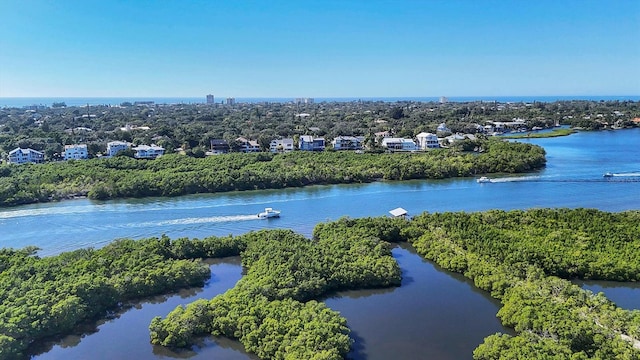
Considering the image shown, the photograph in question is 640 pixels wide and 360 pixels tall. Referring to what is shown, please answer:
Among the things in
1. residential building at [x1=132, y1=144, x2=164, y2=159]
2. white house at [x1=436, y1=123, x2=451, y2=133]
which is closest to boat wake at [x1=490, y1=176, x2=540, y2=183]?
white house at [x1=436, y1=123, x2=451, y2=133]

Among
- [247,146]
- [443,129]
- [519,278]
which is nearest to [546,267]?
[519,278]

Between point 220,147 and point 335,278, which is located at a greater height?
point 220,147

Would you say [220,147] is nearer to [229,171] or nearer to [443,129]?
[229,171]

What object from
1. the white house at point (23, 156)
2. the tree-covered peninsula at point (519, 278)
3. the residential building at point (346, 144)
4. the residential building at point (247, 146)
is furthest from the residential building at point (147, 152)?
the tree-covered peninsula at point (519, 278)

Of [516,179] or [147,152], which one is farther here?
[147,152]

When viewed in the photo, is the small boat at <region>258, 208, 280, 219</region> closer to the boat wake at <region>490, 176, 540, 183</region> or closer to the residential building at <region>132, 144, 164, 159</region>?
the boat wake at <region>490, 176, 540, 183</region>

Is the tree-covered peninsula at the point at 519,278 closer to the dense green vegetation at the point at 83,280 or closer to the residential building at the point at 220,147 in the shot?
the dense green vegetation at the point at 83,280

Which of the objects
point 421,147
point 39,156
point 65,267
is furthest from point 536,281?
point 39,156
